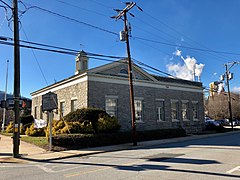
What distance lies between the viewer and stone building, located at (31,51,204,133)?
22.9 m

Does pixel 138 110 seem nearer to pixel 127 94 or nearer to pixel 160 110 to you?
pixel 127 94

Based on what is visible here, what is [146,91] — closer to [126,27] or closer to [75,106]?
[75,106]

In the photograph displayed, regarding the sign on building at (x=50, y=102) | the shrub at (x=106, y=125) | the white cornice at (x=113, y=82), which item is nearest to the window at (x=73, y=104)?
the white cornice at (x=113, y=82)

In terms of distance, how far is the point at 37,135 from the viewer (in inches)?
973

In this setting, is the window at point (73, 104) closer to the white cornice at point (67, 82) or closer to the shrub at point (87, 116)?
the white cornice at point (67, 82)

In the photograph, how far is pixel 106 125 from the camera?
63.8 feet

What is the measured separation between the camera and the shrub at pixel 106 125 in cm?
1926

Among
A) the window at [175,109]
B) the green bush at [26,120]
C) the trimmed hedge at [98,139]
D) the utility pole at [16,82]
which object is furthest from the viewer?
the green bush at [26,120]

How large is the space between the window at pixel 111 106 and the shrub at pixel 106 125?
11.0 feet

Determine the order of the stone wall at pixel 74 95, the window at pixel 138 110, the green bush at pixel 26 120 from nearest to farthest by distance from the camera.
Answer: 1. the stone wall at pixel 74 95
2. the window at pixel 138 110
3. the green bush at pixel 26 120

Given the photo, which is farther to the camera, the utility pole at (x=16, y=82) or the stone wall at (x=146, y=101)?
the stone wall at (x=146, y=101)

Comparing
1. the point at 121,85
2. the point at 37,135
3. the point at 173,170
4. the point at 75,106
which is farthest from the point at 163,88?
the point at 173,170

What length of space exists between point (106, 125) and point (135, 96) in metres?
6.88

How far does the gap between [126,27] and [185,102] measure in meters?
15.8
